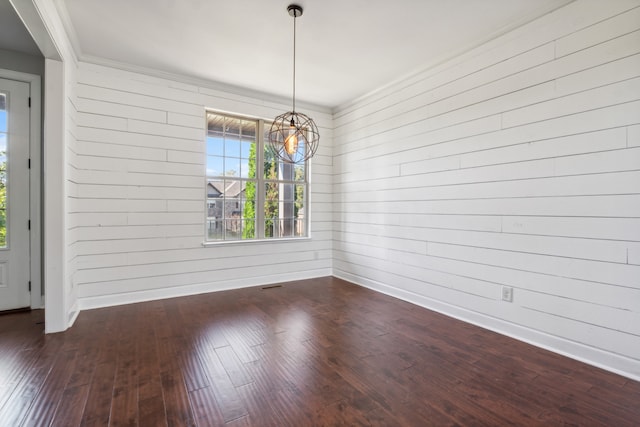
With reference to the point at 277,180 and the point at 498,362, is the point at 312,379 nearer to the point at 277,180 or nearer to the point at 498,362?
the point at 498,362

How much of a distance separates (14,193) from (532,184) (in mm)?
5280

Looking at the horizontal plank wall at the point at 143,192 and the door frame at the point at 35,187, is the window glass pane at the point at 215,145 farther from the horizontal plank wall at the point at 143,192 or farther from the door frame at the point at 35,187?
the door frame at the point at 35,187

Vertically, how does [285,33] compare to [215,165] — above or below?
above

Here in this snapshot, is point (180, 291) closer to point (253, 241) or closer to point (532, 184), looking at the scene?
point (253, 241)

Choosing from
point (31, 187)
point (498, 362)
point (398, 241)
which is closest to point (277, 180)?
point (398, 241)

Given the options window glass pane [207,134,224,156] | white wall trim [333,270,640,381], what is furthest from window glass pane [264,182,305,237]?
white wall trim [333,270,640,381]

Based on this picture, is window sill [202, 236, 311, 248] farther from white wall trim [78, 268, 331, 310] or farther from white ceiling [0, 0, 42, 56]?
white ceiling [0, 0, 42, 56]

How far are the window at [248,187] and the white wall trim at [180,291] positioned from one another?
64cm

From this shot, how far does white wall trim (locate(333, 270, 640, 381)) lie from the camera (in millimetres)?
2217

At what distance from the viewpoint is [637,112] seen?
84.5 inches

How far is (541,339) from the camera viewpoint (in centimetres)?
264

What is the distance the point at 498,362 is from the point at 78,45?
496cm

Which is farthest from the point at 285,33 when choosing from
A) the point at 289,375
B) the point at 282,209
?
the point at 289,375

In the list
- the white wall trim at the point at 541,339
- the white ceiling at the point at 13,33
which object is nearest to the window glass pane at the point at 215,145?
→ the white ceiling at the point at 13,33
